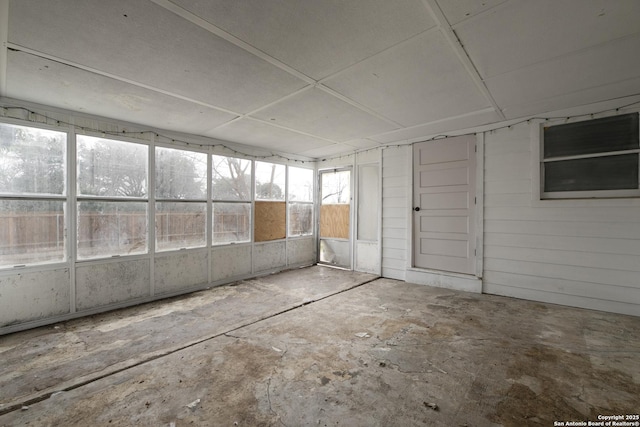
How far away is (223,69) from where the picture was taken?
2.50 m

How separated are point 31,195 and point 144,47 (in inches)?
100

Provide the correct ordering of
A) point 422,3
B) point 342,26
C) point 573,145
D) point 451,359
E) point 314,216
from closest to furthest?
1. point 422,3
2. point 342,26
3. point 451,359
4. point 573,145
5. point 314,216

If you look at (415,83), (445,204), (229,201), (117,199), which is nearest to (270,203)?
(229,201)

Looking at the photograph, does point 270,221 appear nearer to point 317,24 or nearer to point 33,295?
point 33,295

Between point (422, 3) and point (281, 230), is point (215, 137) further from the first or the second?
point (422, 3)

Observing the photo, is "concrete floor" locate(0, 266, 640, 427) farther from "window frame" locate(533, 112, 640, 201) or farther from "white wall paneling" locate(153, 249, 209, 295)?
"window frame" locate(533, 112, 640, 201)

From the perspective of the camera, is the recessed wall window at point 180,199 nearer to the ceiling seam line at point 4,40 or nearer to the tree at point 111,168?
the tree at point 111,168

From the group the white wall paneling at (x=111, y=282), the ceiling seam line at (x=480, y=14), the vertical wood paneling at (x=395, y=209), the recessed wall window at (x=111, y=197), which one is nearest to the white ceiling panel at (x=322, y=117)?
the vertical wood paneling at (x=395, y=209)

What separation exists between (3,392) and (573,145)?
643 cm

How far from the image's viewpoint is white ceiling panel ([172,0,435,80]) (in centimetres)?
173

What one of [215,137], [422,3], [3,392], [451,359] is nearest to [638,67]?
[422,3]

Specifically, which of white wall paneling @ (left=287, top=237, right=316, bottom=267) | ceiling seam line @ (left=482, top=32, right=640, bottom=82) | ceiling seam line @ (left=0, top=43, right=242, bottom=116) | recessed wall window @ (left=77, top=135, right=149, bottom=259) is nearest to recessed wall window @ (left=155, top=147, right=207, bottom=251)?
recessed wall window @ (left=77, top=135, right=149, bottom=259)

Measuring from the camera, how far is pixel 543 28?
1980mm

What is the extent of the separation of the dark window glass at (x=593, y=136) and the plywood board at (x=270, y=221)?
4.66 meters
